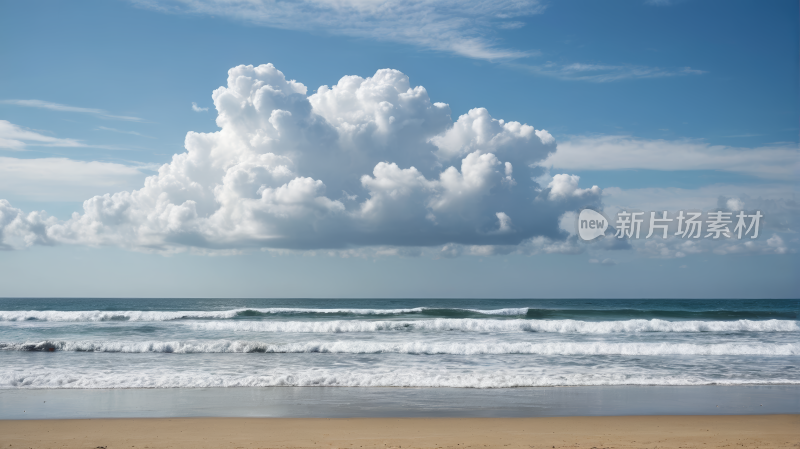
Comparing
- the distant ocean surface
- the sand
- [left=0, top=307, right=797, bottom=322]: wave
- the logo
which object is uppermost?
the logo

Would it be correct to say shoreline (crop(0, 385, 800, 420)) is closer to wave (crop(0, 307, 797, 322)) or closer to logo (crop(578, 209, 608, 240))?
logo (crop(578, 209, 608, 240))

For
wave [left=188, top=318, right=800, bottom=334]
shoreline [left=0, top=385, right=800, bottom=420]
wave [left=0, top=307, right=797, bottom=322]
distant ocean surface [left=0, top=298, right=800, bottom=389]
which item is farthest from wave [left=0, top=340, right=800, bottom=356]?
wave [left=0, top=307, right=797, bottom=322]

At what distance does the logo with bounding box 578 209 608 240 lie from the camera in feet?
54.0

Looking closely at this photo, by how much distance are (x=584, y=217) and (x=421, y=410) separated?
1085 centimetres

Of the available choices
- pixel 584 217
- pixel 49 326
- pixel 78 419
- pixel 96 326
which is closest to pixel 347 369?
pixel 78 419

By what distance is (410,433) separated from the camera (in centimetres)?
739

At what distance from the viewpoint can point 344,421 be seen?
316 inches

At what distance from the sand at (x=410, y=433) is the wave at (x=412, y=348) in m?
7.17

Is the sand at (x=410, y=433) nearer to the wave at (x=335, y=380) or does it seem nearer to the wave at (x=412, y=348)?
the wave at (x=335, y=380)

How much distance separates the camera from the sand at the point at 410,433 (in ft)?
22.8

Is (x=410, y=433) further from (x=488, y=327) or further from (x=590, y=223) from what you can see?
(x=488, y=327)

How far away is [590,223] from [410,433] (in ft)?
39.6

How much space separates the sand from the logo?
8577 millimetres

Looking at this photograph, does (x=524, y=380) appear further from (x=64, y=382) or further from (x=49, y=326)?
(x=49, y=326)
